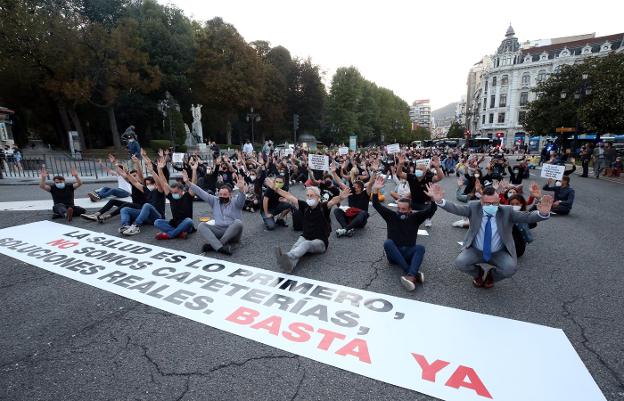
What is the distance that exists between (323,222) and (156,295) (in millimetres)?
A: 2986

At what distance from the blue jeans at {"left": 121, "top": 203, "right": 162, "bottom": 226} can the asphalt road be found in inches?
45.5

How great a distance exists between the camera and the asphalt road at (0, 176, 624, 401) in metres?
2.81

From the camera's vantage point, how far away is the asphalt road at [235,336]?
9.21 ft

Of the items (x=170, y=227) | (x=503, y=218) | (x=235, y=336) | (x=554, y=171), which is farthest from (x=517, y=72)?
(x=235, y=336)

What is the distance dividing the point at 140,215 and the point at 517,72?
281 ft

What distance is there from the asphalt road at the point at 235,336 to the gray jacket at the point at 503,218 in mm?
705

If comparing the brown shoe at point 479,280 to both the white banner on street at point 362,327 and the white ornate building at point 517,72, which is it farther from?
the white ornate building at point 517,72

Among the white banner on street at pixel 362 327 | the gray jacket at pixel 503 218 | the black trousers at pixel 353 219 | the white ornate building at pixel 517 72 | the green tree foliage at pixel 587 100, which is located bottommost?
the white banner on street at pixel 362 327

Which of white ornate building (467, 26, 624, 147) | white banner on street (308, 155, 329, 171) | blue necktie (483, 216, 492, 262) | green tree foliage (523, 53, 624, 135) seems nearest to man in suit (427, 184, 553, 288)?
blue necktie (483, 216, 492, 262)

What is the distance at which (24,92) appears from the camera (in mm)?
27984

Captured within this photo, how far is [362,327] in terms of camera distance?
3.70 meters

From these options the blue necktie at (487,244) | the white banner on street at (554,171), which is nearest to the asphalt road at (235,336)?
the blue necktie at (487,244)

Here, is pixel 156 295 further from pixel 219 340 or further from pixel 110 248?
pixel 110 248

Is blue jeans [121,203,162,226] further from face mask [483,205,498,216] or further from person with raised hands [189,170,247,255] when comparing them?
face mask [483,205,498,216]
